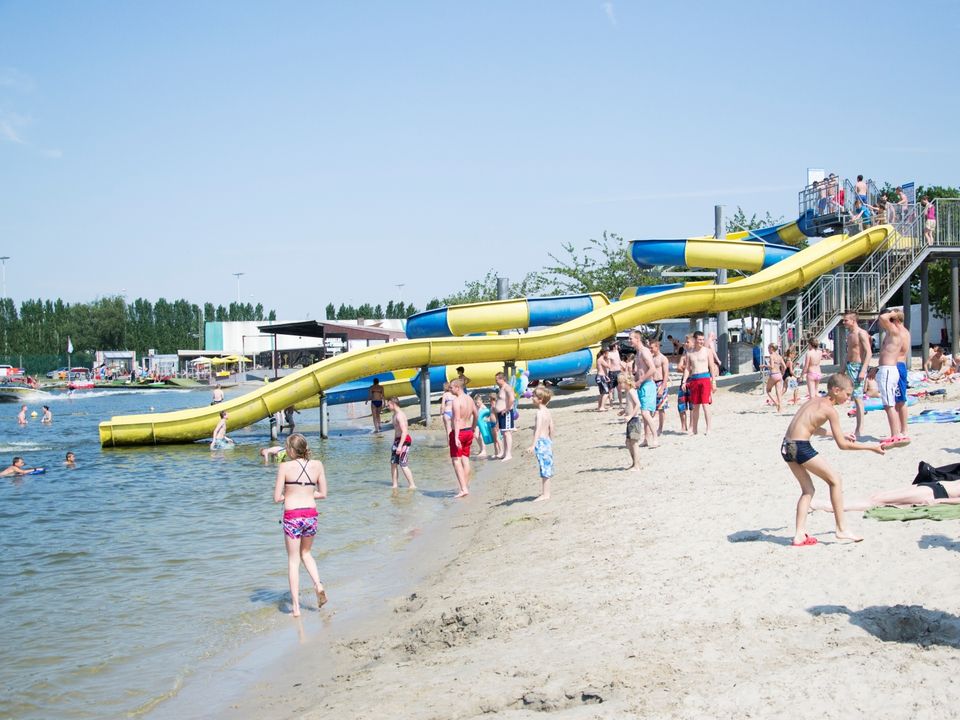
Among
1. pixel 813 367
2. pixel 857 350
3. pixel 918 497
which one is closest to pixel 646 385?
pixel 857 350

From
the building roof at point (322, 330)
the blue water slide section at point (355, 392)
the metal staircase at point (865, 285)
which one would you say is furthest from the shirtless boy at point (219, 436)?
the metal staircase at point (865, 285)

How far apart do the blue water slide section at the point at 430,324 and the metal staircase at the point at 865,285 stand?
8370 millimetres

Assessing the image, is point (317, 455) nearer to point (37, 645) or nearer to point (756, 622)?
point (37, 645)

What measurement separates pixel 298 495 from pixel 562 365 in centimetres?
1722

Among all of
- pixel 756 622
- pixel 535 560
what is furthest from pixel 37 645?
pixel 756 622

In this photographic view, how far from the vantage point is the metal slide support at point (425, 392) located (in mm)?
22847

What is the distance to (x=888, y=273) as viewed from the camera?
68.0 ft

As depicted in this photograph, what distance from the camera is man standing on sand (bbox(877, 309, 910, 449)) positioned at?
10.3 metres

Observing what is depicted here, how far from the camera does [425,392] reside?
23.0 m

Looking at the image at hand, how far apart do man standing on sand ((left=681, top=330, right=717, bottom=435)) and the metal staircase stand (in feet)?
24.2

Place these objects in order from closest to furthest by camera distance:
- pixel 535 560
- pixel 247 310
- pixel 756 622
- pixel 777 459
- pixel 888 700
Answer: pixel 888 700 < pixel 756 622 < pixel 535 560 < pixel 777 459 < pixel 247 310

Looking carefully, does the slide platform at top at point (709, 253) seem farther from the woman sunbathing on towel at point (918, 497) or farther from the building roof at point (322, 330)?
the woman sunbathing on towel at point (918, 497)

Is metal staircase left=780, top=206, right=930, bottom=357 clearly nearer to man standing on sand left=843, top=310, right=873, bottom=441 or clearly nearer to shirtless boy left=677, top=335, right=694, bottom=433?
shirtless boy left=677, top=335, right=694, bottom=433

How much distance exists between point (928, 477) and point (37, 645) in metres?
7.83
